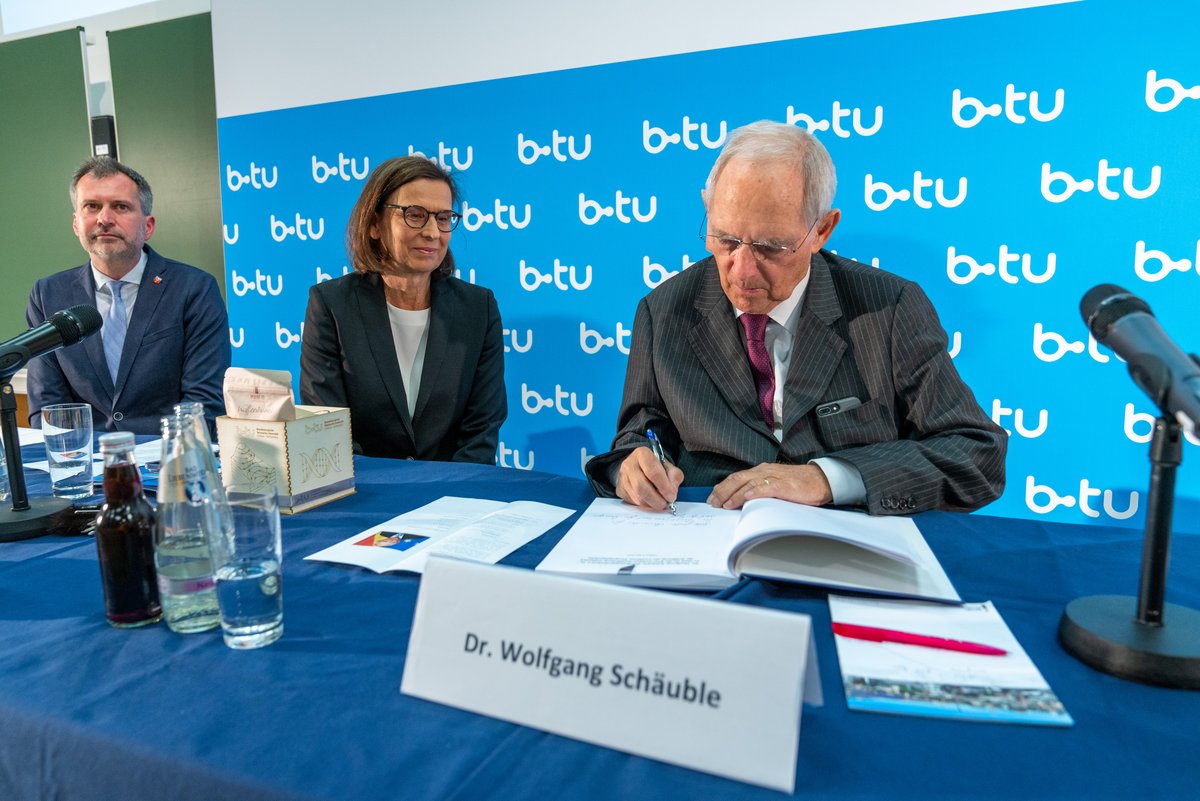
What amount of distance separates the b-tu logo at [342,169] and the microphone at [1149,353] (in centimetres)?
296

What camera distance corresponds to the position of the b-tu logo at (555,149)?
279 cm

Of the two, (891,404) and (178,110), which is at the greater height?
(178,110)

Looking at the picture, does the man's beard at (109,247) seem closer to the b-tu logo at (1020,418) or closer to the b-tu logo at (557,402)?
the b-tu logo at (557,402)

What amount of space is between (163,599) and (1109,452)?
8.00ft

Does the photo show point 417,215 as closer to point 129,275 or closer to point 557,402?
point 557,402

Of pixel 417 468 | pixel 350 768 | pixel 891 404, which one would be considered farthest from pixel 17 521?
pixel 891 404

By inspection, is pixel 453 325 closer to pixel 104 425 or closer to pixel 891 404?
pixel 104 425

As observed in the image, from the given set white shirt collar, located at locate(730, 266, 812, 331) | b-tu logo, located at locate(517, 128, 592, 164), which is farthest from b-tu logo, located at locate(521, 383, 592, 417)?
white shirt collar, located at locate(730, 266, 812, 331)

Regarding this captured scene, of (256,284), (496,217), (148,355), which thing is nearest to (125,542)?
(148,355)

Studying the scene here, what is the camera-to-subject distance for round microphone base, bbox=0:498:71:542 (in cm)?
123

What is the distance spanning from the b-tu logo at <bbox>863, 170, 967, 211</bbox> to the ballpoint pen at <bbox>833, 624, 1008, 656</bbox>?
189 cm

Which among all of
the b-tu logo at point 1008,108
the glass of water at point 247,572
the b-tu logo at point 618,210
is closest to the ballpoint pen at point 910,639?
the glass of water at point 247,572

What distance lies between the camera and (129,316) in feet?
8.53

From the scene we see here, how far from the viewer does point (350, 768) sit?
2.07 ft
